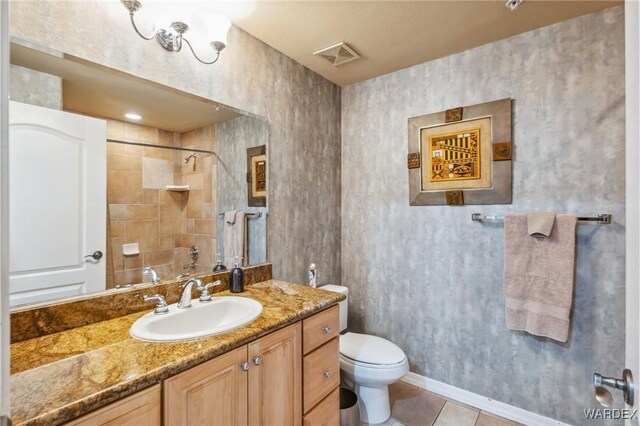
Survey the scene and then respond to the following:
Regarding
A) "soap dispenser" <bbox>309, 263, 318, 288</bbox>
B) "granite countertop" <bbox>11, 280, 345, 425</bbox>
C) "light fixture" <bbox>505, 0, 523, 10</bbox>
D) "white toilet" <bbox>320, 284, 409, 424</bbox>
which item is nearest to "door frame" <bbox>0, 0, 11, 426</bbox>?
"granite countertop" <bbox>11, 280, 345, 425</bbox>

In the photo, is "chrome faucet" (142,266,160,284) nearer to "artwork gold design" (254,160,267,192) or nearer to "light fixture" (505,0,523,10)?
"artwork gold design" (254,160,267,192)

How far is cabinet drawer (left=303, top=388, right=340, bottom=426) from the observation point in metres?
1.38

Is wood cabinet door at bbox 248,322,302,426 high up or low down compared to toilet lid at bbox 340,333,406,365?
up

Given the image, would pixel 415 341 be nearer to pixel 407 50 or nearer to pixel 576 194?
pixel 576 194

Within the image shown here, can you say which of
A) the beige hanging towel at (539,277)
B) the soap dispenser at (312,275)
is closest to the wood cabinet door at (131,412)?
the soap dispenser at (312,275)

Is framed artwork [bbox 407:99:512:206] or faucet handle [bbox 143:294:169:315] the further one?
framed artwork [bbox 407:99:512:206]

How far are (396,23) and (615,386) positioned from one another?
1.83m

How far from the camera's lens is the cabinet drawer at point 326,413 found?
4.53 ft

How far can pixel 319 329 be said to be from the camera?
1437 millimetres

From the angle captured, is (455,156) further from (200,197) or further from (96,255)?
(96,255)

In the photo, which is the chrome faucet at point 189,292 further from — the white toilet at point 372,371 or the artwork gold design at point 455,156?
the artwork gold design at point 455,156

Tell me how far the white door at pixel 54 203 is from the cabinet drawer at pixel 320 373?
0.95 meters

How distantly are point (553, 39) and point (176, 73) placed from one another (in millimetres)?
2115

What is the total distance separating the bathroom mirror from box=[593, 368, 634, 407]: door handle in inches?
60.9
